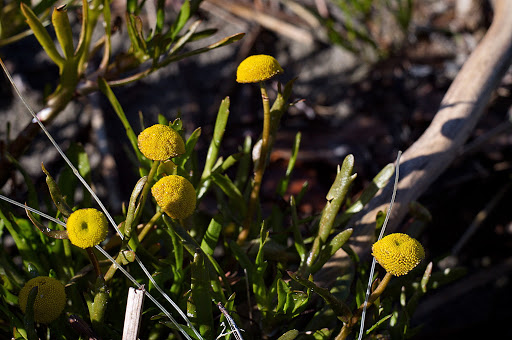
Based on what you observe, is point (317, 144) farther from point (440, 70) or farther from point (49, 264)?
point (49, 264)

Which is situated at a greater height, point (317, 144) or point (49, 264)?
point (49, 264)

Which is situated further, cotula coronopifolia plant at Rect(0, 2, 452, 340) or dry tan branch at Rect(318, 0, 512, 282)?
dry tan branch at Rect(318, 0, 512, 282)

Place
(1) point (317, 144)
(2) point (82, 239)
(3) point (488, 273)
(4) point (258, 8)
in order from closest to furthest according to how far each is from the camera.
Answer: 1. (2) point (82, 239)
2. (3) point (488, 273)
3. (1) point (317, 144)
4. (4) point (258, 8)

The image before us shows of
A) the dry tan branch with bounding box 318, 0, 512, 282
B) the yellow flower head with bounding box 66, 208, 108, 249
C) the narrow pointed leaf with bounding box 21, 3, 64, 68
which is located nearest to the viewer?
the yellow flower head with bounding box 66, 208, 108, 249

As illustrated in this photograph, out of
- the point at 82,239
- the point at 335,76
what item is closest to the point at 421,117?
the point at 335,76

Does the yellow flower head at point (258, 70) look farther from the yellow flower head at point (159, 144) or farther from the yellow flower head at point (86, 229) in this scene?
the yellow flower head at point (86, 229)

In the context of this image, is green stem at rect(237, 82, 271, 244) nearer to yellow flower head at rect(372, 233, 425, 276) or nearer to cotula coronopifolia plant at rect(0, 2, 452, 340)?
cotula coronopifolia plant at rect(0, 2, 452, 340)

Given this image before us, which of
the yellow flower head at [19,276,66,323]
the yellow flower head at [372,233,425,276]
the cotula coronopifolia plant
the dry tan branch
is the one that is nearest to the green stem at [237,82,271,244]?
the cotula coronopifolia plant

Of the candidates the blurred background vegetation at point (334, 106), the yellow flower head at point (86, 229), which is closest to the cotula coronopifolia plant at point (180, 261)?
the yellow flower head at point (86, 229)
